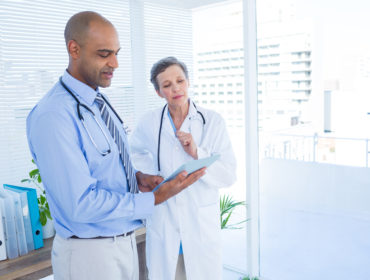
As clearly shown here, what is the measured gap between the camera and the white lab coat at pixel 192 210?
1780 millimetres

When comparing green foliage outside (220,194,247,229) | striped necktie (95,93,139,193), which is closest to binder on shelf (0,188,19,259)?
striped necktie (95,93,139,193)

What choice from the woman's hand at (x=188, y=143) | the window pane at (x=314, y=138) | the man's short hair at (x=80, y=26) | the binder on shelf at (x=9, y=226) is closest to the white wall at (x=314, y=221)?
the window pane at (x=314, y=138)

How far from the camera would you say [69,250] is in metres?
1.31

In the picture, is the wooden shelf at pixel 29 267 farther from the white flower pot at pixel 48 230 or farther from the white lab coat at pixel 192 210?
the white lab coat at pixel 192 210

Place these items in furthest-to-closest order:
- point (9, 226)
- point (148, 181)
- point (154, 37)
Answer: point (154, 37)
point (9, 226)
point (148, 181)

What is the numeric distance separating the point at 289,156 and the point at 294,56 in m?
0.74

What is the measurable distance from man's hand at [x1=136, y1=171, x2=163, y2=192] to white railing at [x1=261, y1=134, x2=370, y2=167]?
1.40 metres

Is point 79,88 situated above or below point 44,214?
above

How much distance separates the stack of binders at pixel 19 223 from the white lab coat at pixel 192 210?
67 cm

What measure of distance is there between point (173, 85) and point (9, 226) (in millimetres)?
1143

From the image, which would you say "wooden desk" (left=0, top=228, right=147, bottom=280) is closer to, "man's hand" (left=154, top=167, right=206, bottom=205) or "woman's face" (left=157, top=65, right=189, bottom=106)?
"man's hand" (left=154, top=167, right=206, bottom=205)

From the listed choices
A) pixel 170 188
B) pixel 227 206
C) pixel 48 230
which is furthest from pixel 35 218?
pixel 227 206

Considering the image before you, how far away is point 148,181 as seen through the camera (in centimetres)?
167

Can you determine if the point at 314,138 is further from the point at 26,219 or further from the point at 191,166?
the point at 26,219
